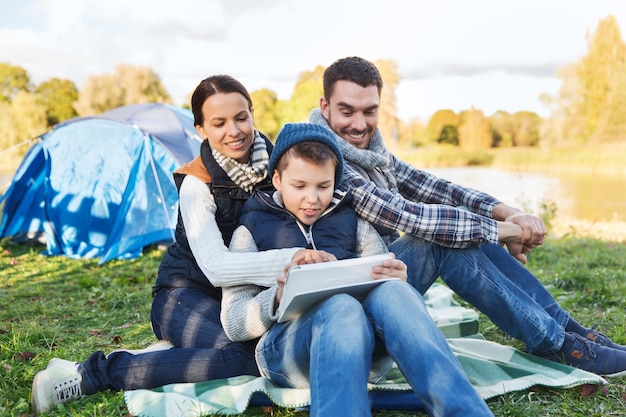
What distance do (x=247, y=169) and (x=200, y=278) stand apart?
1.74 ft

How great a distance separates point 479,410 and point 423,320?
1.00 feet

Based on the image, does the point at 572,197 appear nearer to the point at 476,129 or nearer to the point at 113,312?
the point at 113,312

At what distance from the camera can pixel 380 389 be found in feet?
7.23

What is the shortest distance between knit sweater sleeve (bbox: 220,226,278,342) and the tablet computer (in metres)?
0.08

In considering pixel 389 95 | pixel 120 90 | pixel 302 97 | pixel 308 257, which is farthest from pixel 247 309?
pixel 120 90

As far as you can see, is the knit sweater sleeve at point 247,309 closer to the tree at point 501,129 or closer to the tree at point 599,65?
the tree at point 599,65

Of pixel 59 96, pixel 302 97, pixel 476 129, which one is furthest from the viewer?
pixel 59 96

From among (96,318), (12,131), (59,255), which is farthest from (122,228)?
(12,131)

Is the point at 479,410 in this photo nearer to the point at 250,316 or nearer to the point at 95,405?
the point at 250,316

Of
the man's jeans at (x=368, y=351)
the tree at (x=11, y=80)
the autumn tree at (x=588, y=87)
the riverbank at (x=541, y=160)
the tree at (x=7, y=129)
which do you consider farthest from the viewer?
the tree at (x=11, y=80)

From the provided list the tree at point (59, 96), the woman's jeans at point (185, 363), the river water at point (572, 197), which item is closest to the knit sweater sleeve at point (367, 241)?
the woman's jeans at point (185, 363)

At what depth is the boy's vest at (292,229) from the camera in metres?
2.21

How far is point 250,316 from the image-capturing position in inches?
80.9

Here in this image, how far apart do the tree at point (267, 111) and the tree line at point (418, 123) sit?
0.08 m
